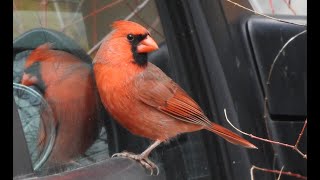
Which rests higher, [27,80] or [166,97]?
[27,80]

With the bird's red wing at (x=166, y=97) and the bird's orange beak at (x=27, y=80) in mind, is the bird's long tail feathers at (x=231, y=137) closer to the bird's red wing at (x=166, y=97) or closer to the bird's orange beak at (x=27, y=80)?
the bird's red wing at (x=166, y=97)

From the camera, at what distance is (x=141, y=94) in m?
2.39

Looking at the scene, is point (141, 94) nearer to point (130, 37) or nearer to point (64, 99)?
point (130, 37)

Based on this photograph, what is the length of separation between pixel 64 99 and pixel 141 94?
13.2 inches

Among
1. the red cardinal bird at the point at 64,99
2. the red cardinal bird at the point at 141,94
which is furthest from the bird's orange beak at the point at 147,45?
the red cardinal bird at the point at 64,99

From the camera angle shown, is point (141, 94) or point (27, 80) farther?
point (141, 94)

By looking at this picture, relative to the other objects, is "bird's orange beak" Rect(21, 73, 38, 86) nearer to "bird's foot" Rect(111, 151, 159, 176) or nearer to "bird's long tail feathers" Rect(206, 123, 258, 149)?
"bird's foot" Rect(111, 151, 159, 176)

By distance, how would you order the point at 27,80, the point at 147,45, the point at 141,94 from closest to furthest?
the point at 27,80 < the point at 147,45 < the point at 141,94

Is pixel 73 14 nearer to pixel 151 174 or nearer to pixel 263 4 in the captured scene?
pixel 151 174

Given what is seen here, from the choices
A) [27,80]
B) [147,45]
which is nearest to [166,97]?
[147,45]

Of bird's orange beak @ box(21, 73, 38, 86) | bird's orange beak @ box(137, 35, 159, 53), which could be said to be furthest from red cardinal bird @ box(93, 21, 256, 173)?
bird's orange beak @ box(21, 73, 38, 86)

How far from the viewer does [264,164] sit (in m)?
2.34

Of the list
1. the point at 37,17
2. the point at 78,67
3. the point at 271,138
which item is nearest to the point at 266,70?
the point at 271,138

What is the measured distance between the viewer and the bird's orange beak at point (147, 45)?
7.29 ft
